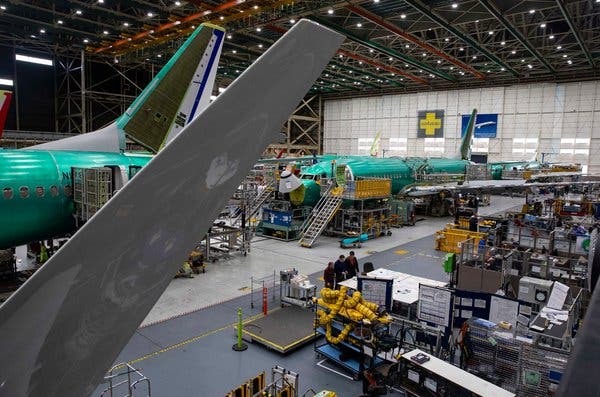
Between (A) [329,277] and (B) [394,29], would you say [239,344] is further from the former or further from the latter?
(B) [394,29]

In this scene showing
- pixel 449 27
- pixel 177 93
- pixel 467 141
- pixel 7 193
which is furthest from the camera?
pixel 467 141

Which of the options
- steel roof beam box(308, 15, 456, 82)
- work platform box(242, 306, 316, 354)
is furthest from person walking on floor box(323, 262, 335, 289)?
steel roof beam box(308, 15, 456, 82)

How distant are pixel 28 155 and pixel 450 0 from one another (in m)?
26.4

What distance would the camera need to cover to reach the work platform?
11.9m

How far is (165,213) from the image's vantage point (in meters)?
2.50

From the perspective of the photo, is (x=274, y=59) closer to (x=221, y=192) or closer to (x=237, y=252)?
(x=221, y=192)

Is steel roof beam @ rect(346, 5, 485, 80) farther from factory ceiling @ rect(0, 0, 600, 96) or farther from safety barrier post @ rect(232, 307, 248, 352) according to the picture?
safety barrier post @ rect(232, 307, 248, 352)

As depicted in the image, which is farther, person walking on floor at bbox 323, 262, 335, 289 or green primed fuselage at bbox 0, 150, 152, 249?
person walking on floor at bbox 323, 262, 335, 289

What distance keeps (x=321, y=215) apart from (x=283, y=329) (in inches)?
539

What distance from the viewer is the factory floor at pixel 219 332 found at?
10296 millimetres

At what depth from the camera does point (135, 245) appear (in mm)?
2414

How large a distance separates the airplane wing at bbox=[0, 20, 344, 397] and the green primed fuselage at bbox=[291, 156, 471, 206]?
2421cm

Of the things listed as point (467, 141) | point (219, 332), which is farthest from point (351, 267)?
point (467, 141)

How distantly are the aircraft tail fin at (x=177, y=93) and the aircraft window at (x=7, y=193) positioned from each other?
4.06m
